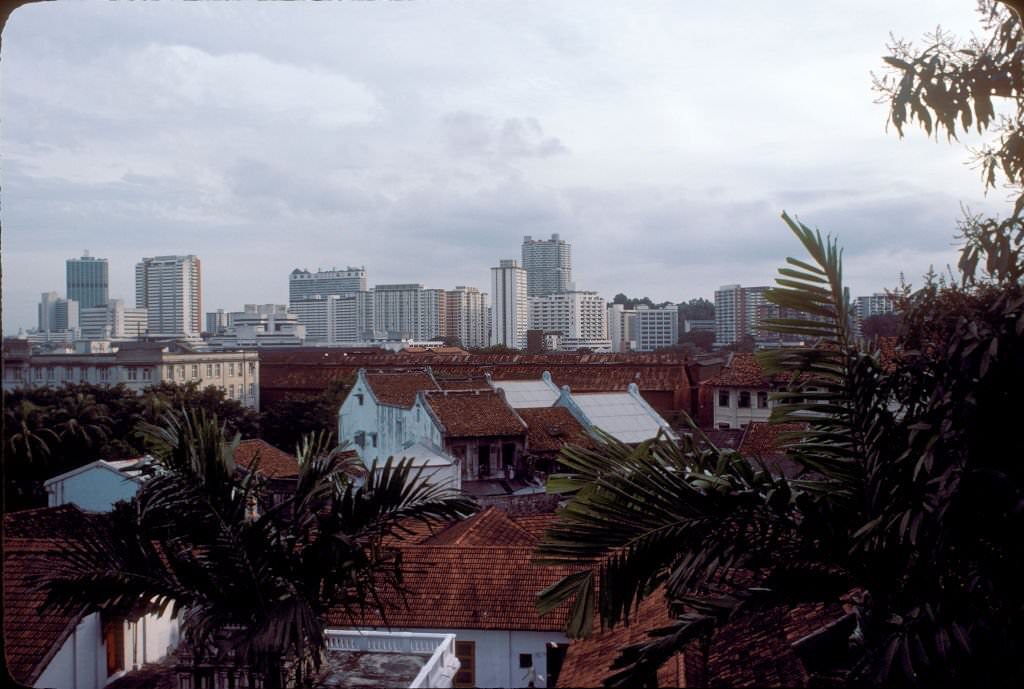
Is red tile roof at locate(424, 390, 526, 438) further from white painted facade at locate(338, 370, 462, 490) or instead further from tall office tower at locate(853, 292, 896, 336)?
tall office tower at locate(853, 292, 896, 336)

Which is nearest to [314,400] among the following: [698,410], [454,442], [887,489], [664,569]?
[454,442]

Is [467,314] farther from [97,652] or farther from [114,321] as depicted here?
[97,652]

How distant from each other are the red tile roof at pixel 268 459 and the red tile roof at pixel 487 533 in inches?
30.2

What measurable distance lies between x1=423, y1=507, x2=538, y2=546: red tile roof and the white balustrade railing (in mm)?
721

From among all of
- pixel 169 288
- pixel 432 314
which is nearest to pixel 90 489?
pixel 169 288

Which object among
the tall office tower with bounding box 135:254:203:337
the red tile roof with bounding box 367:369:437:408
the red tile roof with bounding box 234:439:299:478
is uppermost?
the tall office tower with bounding box 135:254:203:337

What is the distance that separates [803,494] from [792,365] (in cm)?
27

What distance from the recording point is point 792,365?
1.95 metres

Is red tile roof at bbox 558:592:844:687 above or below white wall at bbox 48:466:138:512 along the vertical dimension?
below

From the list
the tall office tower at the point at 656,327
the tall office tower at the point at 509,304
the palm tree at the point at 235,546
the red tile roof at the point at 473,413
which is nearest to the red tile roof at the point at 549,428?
the red tile roof at the point at 473,413

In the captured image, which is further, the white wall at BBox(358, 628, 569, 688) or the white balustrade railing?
the white wall at BBox(358, 628, 569, 688)

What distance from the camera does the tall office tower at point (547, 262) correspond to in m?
3.28

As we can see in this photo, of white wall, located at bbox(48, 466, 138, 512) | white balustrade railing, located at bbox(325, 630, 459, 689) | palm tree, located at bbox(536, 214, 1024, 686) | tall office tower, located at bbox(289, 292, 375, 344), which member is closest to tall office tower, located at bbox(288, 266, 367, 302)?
tall office tower, located at bbox(289, 292, 375, 344)

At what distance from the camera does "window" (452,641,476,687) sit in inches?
123
